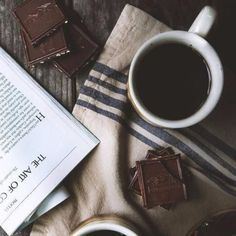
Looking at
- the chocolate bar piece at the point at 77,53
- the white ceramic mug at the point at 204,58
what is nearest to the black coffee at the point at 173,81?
the white ceramic mug at the point at 204,58

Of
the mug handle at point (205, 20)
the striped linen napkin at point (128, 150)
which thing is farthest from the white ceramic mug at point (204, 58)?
the striped linen napkin at point (128, 150)

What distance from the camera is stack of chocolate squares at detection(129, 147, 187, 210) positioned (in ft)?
2.88

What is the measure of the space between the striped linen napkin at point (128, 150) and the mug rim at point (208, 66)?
0.33ft

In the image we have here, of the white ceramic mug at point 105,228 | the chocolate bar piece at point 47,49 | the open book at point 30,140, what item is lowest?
the white ceramic mug at point 105,228

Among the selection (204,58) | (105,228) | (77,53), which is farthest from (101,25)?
(105,228)

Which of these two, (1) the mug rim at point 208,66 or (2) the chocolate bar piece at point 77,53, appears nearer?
(1) the mug rim at point 208,66

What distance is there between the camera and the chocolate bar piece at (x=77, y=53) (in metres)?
0.90

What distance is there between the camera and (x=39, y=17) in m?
0.90

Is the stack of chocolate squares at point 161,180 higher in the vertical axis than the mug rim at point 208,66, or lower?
lower

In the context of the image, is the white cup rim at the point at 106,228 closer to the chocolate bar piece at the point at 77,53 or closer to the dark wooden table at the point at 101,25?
the dark wooden table at the point at 101,25

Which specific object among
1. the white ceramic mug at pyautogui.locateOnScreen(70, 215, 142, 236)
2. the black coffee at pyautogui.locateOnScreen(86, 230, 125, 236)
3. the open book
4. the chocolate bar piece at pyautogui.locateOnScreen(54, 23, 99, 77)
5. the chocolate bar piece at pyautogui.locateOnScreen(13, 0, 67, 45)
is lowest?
the black coffee at pyautogui.locateOnScreen(86, 230, 125, 236)

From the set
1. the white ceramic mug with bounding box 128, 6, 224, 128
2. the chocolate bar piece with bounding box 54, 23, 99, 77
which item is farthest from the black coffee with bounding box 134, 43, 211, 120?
the chocolate bar piece with bounding box 54, 23, 99, 77

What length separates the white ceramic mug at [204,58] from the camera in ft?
2.63

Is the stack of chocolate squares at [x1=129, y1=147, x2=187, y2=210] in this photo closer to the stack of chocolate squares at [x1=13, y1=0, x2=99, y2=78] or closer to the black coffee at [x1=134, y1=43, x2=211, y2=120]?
the black coffee at [x1=134, y1=43, x2=211, y2=120]
